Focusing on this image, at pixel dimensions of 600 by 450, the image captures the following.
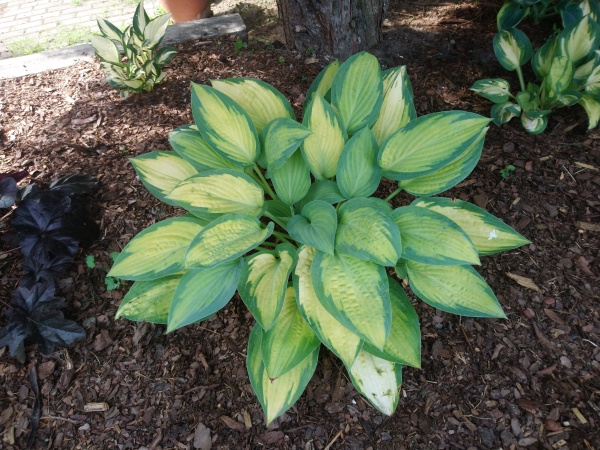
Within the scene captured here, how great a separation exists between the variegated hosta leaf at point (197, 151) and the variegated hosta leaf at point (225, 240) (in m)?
0.28

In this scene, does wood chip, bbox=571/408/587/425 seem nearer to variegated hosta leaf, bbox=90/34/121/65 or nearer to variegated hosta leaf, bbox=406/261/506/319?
variegated hosta leaf, bbox=406/261/506/319

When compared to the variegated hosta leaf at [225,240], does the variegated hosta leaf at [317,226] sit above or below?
below

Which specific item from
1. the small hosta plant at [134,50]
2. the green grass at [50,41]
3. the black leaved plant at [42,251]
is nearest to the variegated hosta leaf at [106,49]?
the small hosta plant at [134,50]

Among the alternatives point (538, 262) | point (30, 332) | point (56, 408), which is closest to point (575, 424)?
point (538, 262)

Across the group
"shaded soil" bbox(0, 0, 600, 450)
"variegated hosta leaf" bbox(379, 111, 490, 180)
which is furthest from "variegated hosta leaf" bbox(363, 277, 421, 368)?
"variegated hosta leaf" bbox(379, 111, 490, 180)

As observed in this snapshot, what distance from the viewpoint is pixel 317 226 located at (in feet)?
3.93

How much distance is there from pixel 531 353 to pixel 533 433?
263 millimetres

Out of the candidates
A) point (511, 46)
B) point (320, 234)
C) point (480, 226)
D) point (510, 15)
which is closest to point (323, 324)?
point (320, 234)

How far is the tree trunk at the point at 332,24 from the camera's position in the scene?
7.39ft

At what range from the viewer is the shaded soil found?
1386 millimetres

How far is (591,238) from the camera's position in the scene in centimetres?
173

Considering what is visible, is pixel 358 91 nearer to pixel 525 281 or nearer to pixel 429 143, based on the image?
pixel 429 143

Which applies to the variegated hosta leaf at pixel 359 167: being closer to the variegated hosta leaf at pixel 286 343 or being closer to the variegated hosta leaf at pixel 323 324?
the variegated hosta leaf at pixel 323 324

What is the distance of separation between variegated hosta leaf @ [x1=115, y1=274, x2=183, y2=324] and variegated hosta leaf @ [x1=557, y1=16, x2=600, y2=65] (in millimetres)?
1939
